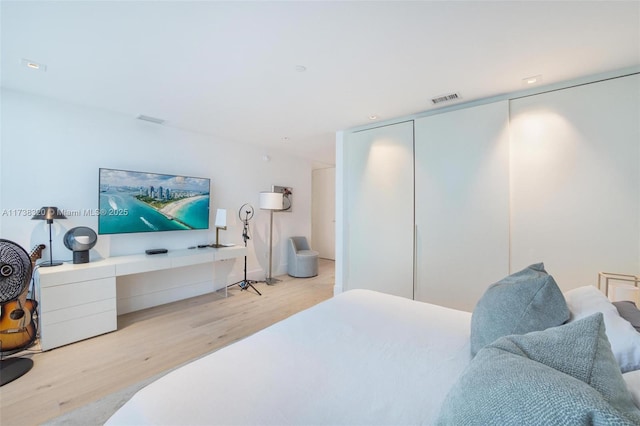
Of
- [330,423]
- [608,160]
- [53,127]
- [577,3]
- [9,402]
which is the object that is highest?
[577,3]

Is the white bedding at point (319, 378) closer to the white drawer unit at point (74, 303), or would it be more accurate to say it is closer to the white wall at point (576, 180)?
the white wall at point (576, 180)

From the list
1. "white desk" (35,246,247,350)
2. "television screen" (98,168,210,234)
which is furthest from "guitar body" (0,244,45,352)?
"television screen" (98,168,210,234)

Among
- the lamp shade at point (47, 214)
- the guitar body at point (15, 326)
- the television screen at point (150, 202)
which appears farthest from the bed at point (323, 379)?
the television screen at point (150, 202)

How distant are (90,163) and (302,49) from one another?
2.84m

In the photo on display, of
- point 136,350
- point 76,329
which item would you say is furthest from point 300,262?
point 76,329

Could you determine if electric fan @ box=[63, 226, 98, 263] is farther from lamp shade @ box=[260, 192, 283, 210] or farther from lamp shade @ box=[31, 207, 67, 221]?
lamp shade @ box=[260, 192, 283, 210]

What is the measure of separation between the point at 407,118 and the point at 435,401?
306 centimetres

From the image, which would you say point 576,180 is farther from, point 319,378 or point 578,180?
point 319,378

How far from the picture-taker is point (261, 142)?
14.6 feet

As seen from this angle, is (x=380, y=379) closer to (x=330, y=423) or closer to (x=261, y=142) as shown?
(x=330, y=423)

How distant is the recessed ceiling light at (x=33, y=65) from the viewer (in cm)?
202

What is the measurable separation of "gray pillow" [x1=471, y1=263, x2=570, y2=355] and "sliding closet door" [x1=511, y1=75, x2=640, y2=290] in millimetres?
1658

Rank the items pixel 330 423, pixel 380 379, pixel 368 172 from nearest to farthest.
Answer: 1. pixel 330 423
2. pixel 380 379
3. pixel 368 172

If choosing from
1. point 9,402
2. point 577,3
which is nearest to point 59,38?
point 9,402
